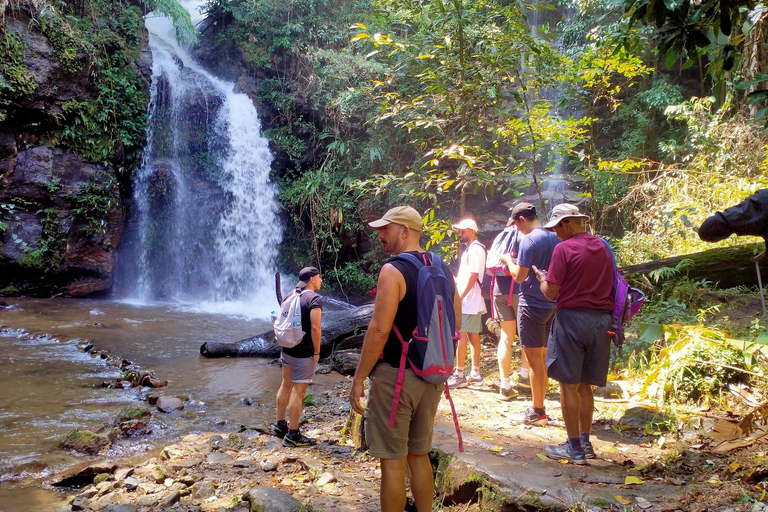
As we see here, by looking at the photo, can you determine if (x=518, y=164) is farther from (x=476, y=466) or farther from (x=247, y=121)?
(x=247, y=121)

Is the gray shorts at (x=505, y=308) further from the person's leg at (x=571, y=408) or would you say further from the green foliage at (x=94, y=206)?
the green foliage at (x=94, y=206)

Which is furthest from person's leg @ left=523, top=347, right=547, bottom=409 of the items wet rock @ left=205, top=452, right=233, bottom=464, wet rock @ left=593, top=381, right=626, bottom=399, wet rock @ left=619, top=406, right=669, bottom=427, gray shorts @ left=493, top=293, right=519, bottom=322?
wet rock @ left=205, top=452, right=233, bottom=464

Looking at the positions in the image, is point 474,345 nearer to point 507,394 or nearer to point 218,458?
point 507,394

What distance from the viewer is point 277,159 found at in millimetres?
16188

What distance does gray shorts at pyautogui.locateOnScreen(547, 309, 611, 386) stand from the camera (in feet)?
11.8

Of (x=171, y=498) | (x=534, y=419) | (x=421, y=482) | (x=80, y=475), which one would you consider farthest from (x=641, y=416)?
(x=80, y=475)

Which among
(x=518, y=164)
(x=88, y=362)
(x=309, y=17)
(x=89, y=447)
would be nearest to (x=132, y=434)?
(x=89, y=447)

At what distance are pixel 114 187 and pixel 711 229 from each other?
13.7 metres

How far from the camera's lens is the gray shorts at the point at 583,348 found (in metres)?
3.60

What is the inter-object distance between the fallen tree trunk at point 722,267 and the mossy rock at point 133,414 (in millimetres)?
6644

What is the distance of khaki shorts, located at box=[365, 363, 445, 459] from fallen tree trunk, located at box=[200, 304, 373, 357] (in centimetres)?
534

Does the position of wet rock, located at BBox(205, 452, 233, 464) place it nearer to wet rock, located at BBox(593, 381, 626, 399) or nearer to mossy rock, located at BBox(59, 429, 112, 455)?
mossy rock, located at BBox(59, 429, 112, 455)

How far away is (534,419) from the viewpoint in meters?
4.41

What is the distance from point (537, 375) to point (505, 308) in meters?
0.87
